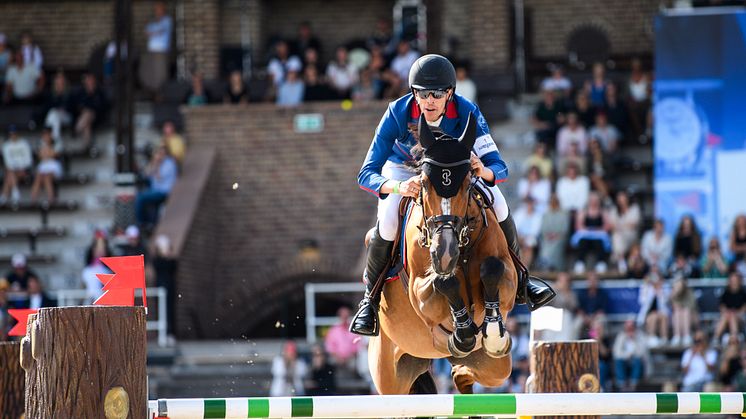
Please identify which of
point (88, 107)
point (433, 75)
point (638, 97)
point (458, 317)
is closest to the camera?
point (458, 317)

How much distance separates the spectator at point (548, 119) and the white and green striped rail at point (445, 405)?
13.8 m

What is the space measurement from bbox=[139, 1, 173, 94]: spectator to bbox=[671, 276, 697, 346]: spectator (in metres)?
9.81

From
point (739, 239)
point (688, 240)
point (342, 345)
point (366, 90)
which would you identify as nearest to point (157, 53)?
point (366, 90)

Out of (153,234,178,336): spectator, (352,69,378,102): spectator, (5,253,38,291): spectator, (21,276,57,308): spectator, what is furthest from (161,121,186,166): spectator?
(21,276,57,308): spectator

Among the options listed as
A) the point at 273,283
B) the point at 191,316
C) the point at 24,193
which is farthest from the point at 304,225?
the point at 24,193

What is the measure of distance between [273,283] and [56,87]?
5.02m

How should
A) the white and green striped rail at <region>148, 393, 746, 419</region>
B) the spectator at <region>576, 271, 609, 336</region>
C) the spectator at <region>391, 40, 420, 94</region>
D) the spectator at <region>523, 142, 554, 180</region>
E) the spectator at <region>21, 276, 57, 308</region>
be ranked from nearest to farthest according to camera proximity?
the white and green striped rail at <region>148, 393, 746, 419</region>, the spectator at <region>576, 271, 609, 336</region>, the spectator at <region>21, 276, 57, 308</region>, the spectator at <region>523, 142, 554, 180</region>, the spectator at <region>391, 40, 420, 94</region>

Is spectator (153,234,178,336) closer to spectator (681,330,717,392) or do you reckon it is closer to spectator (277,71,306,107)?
spectator (277,71,306,107)

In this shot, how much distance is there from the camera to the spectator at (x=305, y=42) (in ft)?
75.2

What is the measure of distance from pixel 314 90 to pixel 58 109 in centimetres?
409

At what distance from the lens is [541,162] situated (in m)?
19.2

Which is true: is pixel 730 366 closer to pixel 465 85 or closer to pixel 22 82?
pixel 465 85

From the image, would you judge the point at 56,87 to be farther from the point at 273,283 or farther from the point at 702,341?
the point at 702,341

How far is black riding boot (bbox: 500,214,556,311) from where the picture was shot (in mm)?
7621
